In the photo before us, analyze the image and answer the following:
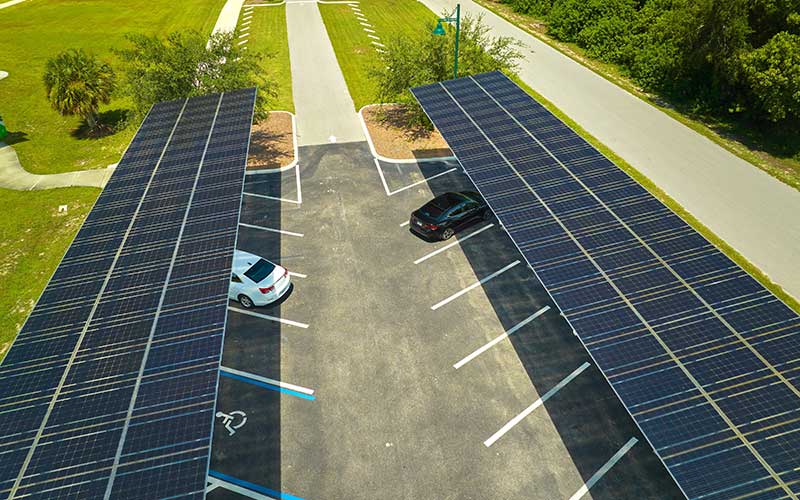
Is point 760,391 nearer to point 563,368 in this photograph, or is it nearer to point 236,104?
point 563,368

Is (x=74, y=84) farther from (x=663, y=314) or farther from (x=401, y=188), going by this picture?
Answer: (x=663, y=314)

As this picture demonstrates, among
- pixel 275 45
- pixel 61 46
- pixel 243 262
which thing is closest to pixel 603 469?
pixel 243 262

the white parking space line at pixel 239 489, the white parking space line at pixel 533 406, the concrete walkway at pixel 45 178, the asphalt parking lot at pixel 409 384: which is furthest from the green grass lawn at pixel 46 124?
the white parking space line at pixel 533 406

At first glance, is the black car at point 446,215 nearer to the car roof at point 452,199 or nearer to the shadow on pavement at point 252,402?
the car roof at point 452,199

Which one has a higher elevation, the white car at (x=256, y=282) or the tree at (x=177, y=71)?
the tree at (x=177, y=71)

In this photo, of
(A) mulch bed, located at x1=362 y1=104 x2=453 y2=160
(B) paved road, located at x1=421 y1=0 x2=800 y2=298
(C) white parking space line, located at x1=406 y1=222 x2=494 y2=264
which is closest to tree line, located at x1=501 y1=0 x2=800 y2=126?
(B) paved road, located at x1=421 y1=0 x2=800 y2=298

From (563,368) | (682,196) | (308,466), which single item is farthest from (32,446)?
(682,196)

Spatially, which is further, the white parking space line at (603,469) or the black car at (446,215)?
the black car at (446,215)
